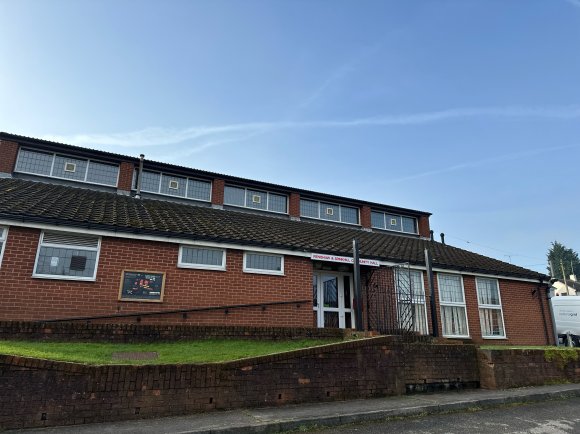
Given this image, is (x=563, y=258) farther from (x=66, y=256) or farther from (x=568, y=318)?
(x=66, y=256)

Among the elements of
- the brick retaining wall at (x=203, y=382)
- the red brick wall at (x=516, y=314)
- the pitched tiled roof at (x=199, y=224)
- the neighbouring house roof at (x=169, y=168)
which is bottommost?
the brick retaining wall at (x=203, y=382)

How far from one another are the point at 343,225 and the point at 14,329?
43.0 ft

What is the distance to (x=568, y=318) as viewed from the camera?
19719mm

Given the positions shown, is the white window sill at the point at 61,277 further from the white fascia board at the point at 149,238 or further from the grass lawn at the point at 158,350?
the grass lawn at the point at 158,350

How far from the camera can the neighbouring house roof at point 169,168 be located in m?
13.1

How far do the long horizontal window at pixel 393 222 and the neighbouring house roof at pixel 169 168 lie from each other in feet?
1.04

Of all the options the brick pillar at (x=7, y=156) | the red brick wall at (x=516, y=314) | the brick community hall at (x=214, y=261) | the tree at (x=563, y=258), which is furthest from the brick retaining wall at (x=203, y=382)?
the tree at (x=563, y=258)

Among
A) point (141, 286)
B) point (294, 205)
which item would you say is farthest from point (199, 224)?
point (294, 205)

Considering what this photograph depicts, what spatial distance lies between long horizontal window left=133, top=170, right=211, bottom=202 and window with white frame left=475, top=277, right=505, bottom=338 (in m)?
10.8

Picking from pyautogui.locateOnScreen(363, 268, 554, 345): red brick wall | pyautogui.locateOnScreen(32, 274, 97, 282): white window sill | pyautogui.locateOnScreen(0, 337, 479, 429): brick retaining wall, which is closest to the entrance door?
pyautogui.locateOnScreen(363, 268, 554, 345): red brick wall

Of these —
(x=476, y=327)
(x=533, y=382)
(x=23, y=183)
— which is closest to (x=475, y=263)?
(x=476, y=327)

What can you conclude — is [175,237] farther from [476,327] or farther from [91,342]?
[476,327]

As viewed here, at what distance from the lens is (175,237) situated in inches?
393

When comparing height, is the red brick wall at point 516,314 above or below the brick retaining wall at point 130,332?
above
